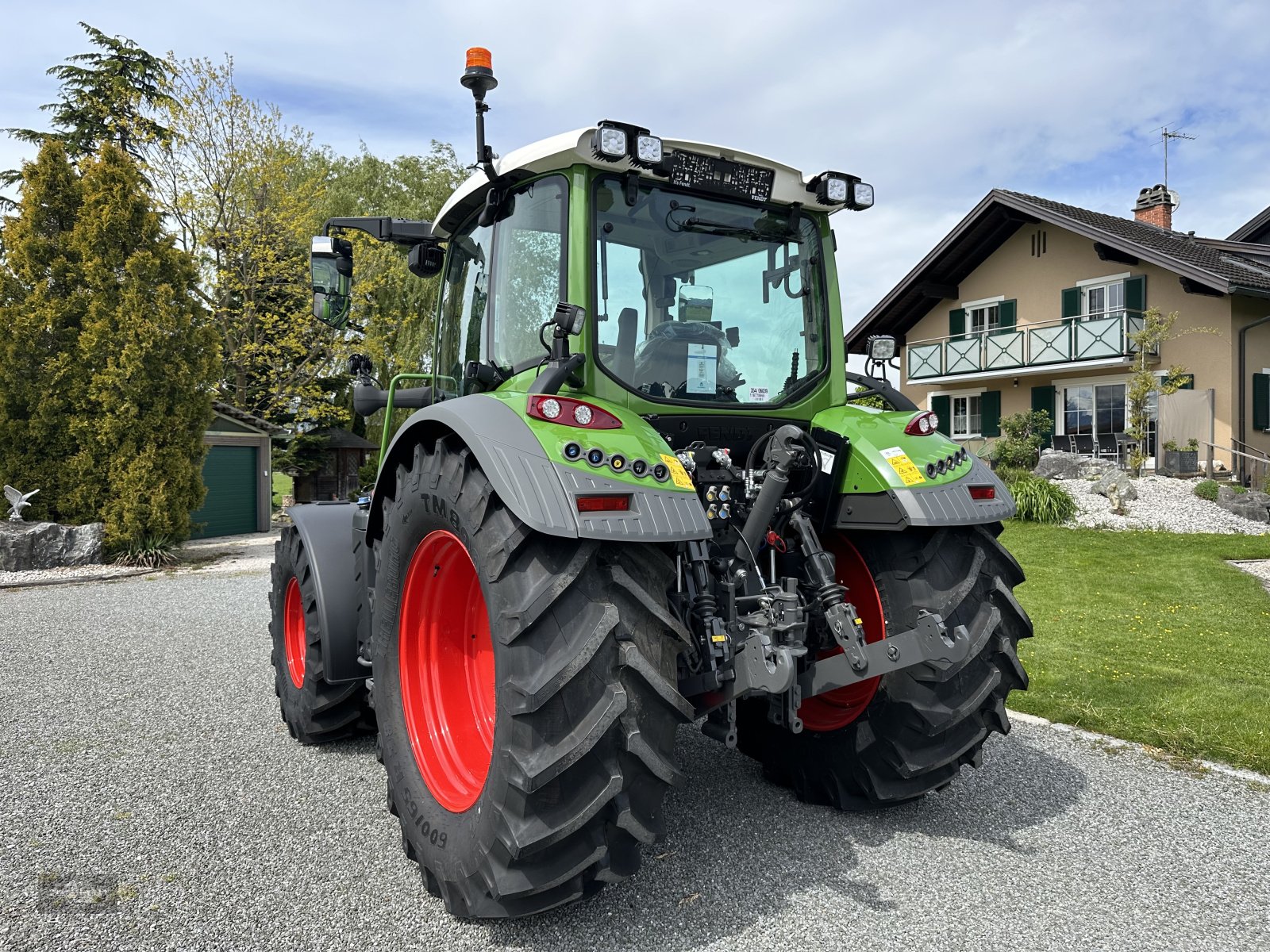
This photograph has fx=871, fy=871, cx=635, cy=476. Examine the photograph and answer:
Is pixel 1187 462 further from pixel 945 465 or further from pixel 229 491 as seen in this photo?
pixel 229 491

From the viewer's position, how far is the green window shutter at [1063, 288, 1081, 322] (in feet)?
68.2

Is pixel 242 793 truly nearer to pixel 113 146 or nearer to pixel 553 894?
pixel 553 894

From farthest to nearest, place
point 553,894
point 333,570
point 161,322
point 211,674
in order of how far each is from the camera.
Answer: point 161,322 < point 211,674 < point 333,570 < point 553,894

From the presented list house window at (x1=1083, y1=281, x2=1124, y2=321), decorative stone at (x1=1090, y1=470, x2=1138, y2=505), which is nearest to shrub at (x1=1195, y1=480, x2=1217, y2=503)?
decorative stone at (x1=1090, y1=470, x2=1138, y2=505)

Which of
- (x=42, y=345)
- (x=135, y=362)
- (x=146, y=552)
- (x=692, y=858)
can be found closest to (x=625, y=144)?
(x=692, y=858)

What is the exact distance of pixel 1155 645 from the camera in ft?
20.1

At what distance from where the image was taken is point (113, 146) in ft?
43.7

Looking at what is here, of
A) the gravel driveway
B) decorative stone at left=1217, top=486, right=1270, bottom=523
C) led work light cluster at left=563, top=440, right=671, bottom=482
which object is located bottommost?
the gravel driveway

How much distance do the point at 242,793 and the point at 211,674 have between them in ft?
8.18

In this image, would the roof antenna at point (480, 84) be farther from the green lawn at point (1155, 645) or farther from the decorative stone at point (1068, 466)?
the decorative stone at point (1068, 466)

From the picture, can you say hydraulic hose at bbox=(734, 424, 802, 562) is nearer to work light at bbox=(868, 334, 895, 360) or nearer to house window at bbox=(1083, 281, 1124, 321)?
work light at bbox=(868, 334, 895, 360)

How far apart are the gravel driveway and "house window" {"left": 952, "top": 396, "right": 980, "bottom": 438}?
67.3 ft

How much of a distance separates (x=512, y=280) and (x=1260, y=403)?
20.1 metres

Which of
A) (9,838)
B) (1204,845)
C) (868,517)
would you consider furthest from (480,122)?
(1204,845)
